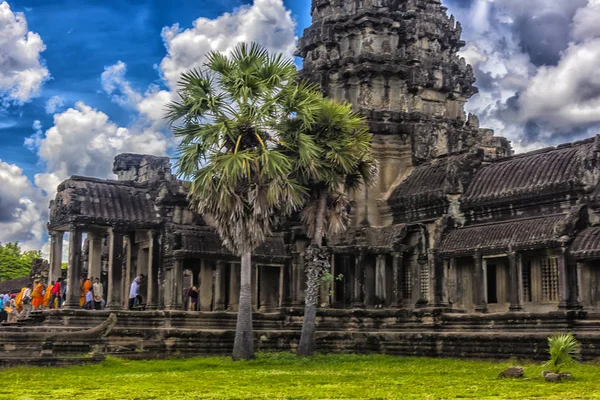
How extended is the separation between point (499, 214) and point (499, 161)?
259cm

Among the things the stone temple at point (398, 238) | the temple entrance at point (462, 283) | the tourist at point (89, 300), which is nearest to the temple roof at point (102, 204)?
the stone temple at point (398, 238)

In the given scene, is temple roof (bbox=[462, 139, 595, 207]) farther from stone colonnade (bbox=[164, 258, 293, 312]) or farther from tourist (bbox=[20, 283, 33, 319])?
tourist (bbox=[20, 283, 33, 319])

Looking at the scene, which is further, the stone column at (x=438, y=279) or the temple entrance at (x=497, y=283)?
the stone column at (x=438, y=279)

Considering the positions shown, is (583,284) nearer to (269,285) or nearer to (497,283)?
(497,283)

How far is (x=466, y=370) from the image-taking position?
22.2 m

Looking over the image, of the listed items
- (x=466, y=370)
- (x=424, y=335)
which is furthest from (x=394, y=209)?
(x=466, y=370)

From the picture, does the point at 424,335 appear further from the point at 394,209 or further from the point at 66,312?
the point at 66,312

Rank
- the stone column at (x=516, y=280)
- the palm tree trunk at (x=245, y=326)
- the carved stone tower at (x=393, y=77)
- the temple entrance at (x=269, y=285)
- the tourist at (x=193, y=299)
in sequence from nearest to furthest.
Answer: the palm tree trunk at (x=245, y=326)
the stone column at (x=516, y=280)
the tourist at (x=193, y=299)
the carved stone tower at (x=393, y=77)
the temple entrance at (x=269, y=285)

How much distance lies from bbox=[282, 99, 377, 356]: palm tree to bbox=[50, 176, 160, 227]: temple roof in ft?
24.5

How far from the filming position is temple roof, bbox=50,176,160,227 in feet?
101

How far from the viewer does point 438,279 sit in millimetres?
29234

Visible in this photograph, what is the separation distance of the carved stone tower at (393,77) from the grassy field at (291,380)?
31.6ft

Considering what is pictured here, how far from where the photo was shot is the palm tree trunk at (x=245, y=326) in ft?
84.5

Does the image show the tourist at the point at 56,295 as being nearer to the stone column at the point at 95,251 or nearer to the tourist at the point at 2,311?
the stone column at the point at 95,251
